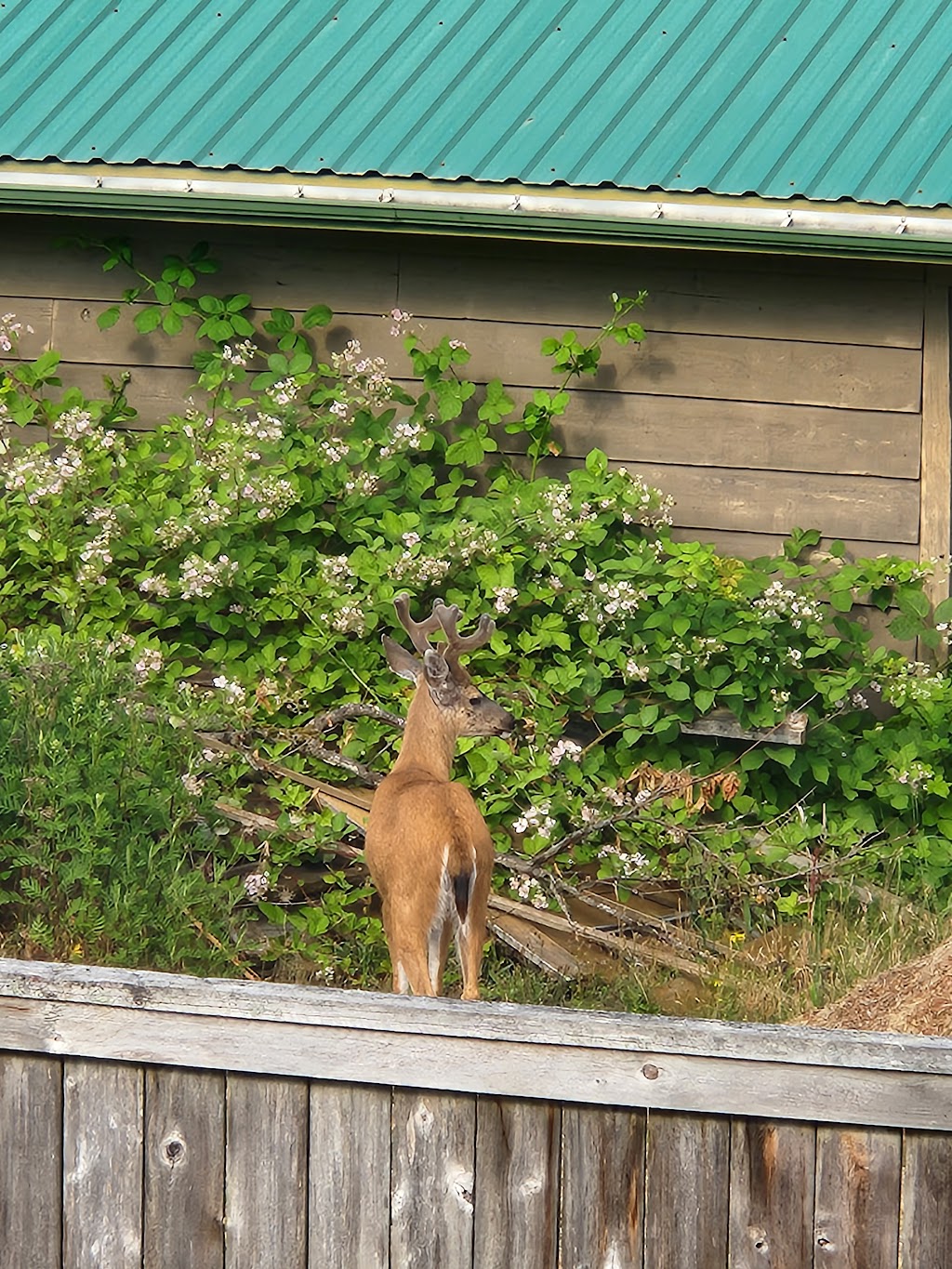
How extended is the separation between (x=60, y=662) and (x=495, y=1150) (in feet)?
12.4

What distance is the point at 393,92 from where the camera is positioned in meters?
8.09

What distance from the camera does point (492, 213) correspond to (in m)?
7.38

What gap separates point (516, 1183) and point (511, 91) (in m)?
6.13

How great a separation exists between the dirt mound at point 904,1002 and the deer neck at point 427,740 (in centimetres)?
146

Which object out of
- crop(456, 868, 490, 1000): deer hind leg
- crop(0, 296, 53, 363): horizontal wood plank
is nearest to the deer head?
crop(456, 868, 490, 1000): deer hind leg

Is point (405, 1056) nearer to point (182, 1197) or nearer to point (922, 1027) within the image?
point (182, 1197)

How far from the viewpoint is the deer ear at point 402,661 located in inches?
225

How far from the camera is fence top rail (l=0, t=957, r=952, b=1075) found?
9.78 ft

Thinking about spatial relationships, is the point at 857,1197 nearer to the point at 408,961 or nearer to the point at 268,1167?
the point at 268,1167

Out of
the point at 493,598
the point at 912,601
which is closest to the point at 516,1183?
the point at 493,598

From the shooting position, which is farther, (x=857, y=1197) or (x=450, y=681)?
(x=450, y=681)

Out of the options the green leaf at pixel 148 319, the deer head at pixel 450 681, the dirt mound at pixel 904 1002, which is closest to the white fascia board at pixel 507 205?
the green leaf at pixel 148 319

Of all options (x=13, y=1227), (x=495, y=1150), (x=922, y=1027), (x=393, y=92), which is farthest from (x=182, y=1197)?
(x=393, y=92)

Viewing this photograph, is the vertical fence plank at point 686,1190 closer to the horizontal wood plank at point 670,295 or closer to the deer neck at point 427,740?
the deer neck at point 427,740
